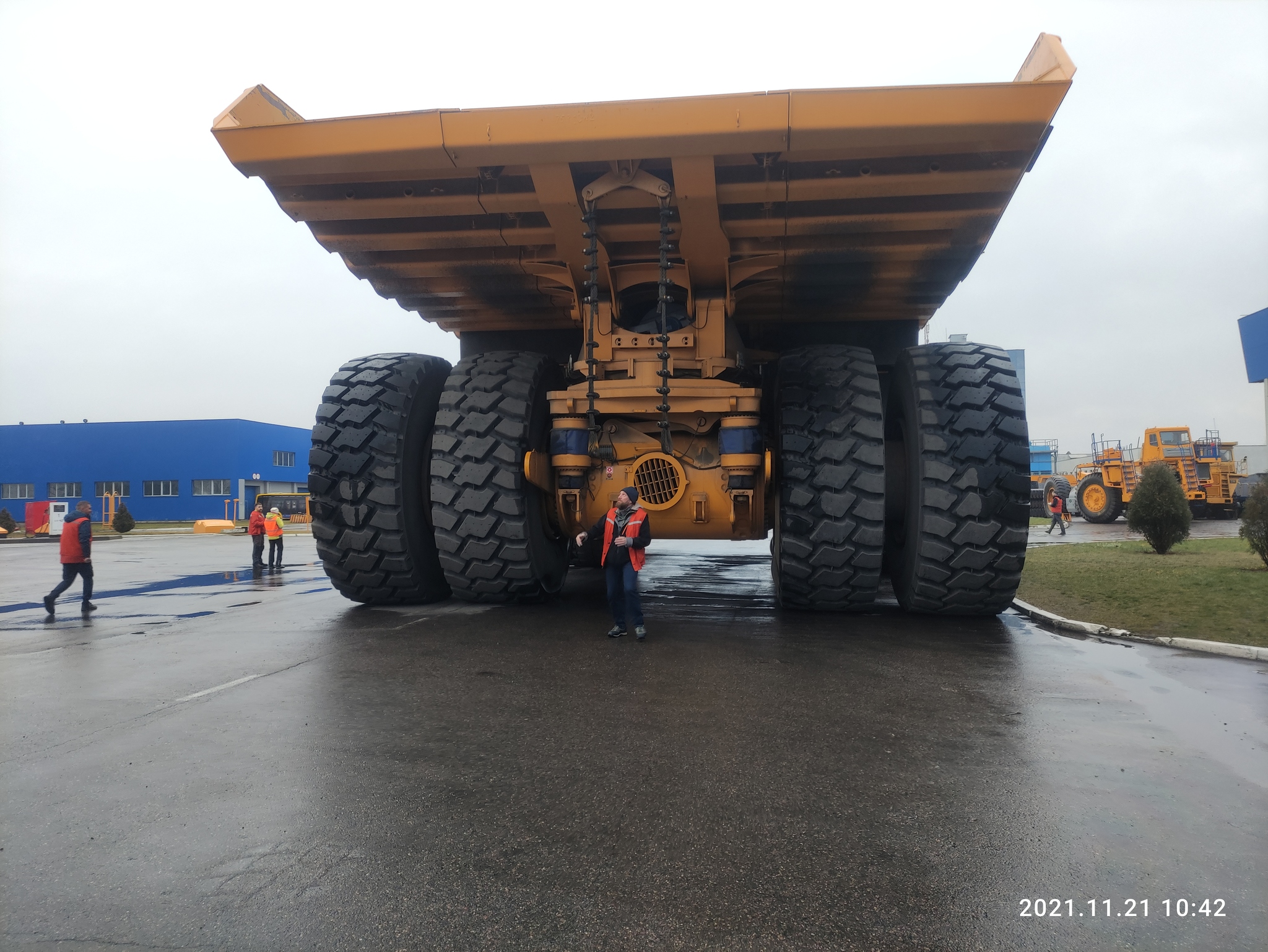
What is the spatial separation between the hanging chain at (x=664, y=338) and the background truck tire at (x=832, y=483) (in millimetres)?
938

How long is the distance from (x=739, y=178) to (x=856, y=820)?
12.5 feet

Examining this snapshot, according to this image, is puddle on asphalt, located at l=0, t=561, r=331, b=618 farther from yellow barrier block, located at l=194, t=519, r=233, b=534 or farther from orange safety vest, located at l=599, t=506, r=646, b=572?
yellow barrier block, located at l=194, t=519, r=233, b=534

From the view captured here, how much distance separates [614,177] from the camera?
5.05 metres

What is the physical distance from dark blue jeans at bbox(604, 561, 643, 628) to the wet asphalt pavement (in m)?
0.47

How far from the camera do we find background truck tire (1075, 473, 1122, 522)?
90.2 feet

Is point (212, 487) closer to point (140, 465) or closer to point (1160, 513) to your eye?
point (140, 465)

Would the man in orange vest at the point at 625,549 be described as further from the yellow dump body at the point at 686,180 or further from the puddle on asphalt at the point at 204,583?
the puddle on asphalt at the point at 204,583

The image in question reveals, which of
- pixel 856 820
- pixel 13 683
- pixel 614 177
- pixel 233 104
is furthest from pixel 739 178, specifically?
Result: pixel 13 683

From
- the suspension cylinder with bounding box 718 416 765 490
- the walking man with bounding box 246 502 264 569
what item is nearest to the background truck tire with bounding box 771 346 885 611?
the suspension cylinder with bounding box 718 416 765 490

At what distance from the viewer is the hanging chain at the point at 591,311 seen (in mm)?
5328

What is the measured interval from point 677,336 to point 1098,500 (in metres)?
27.9

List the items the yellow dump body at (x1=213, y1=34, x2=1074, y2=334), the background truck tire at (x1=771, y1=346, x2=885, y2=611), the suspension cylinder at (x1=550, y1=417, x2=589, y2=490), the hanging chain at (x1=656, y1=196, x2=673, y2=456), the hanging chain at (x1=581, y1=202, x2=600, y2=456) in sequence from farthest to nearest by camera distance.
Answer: the suspension cylinder at (x1=550, y1=417, x2=589, y2=490) → the background truck tire at (x1=771, y1=346, x2=885, y2=611) → the hanging chain at (x1=581, y1=202, x2=600, y2=456) → the hanging chain at (x1=656, y1=196, x2=673, y2=456) → the yellow dump body at (x1=213, y1=34, x2=1074, y2=334)

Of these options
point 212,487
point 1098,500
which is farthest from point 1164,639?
point 212,487

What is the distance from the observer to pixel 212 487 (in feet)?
171
